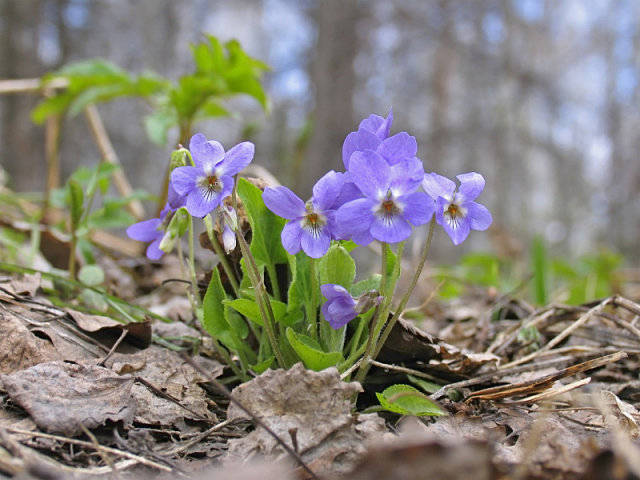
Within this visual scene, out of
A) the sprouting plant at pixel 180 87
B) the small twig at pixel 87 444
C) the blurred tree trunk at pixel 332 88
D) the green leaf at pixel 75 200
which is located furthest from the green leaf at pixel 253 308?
the blurred tree trunk at pixel 332 88

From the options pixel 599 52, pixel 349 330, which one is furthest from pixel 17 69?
pixel 599 52

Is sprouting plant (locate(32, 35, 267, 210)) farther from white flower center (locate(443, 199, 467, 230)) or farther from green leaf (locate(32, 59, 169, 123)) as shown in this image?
white flower center (locate(443, 199, 467, 230))

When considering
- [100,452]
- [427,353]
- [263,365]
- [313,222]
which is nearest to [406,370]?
[427,353]

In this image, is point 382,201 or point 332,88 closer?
point 382,201

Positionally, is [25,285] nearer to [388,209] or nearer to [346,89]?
[388,209]

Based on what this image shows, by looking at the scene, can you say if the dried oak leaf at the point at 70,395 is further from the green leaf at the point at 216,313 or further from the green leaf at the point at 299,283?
the green leaf at the point at 299,283

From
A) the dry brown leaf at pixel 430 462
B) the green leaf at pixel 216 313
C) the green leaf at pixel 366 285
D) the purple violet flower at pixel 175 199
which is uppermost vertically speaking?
the purple violet flower at pixel 175 199
